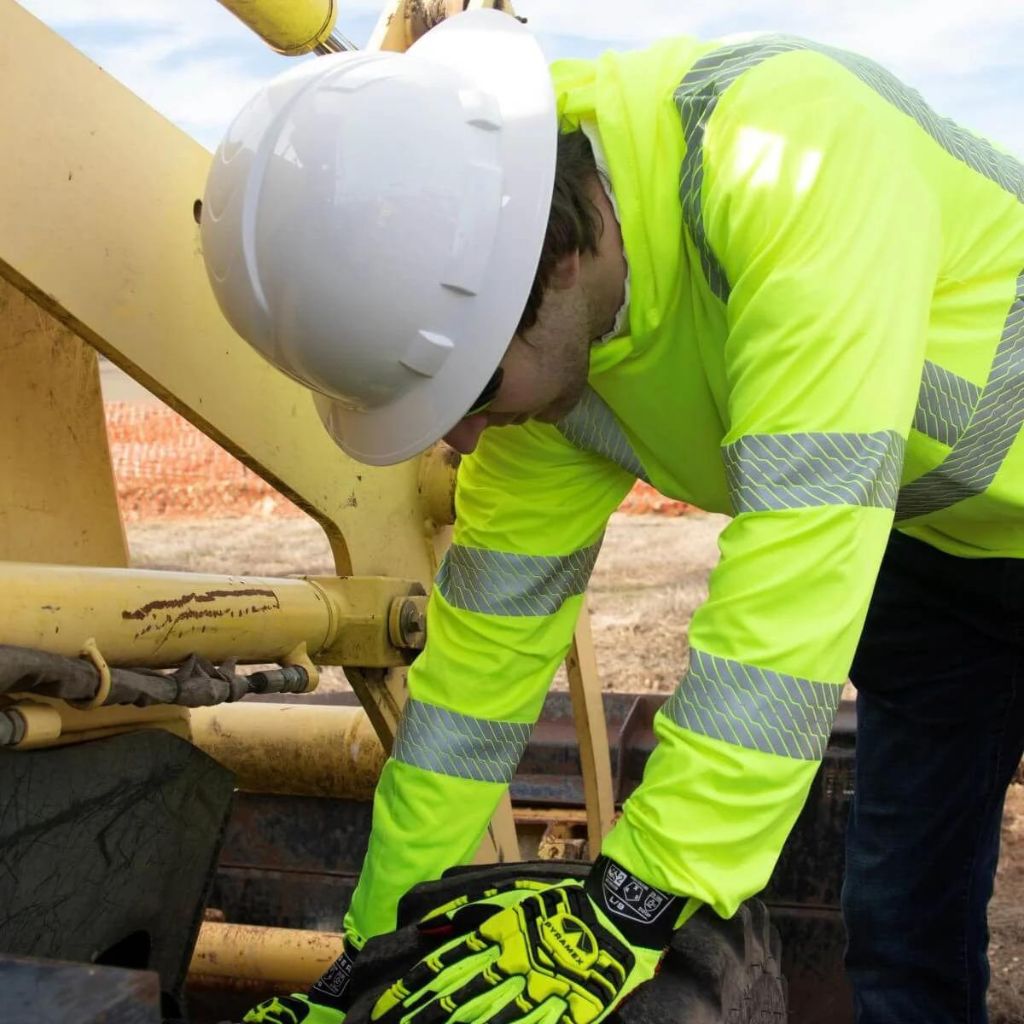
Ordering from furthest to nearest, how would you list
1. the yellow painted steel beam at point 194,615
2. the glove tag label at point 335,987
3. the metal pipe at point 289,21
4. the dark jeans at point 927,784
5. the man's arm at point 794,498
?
the dark jeans at point 927,784 → the metal pipe at point 289,21 → the glove tag label at point 335,987 → the yellow painted steel beam at point 194,615 → the man's arm at point 794,498

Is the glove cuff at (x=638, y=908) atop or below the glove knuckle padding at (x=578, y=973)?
atop

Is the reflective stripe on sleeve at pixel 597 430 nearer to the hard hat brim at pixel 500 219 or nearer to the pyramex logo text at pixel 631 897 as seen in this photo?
the hard hat brim at pixel 500 219

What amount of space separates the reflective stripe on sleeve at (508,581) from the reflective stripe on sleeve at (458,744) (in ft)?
0.55

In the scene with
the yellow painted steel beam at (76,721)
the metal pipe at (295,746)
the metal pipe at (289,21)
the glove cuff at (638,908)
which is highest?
the metal pipe at (289,21)

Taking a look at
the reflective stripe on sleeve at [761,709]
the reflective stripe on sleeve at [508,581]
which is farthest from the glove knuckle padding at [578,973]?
the reflective stripe on sleeve at [508,581]

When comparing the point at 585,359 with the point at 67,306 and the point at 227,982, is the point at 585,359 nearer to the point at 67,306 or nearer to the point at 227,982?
the point at 67,306

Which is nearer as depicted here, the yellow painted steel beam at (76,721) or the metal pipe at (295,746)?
the yellow painted steel beam at (76,721)

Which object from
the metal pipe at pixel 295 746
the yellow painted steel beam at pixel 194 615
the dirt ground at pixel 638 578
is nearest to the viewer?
the yellow painted steel beam at pixel 194 615

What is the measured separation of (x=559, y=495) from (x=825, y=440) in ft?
2.44

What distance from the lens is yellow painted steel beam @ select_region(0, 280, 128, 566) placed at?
7.01ft

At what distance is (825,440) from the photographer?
1.47 meters

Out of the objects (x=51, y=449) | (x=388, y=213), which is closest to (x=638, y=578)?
(x=51, y=449)

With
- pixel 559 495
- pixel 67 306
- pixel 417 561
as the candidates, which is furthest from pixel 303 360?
pixel 417 561

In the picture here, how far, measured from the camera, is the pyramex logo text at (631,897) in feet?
4.89
